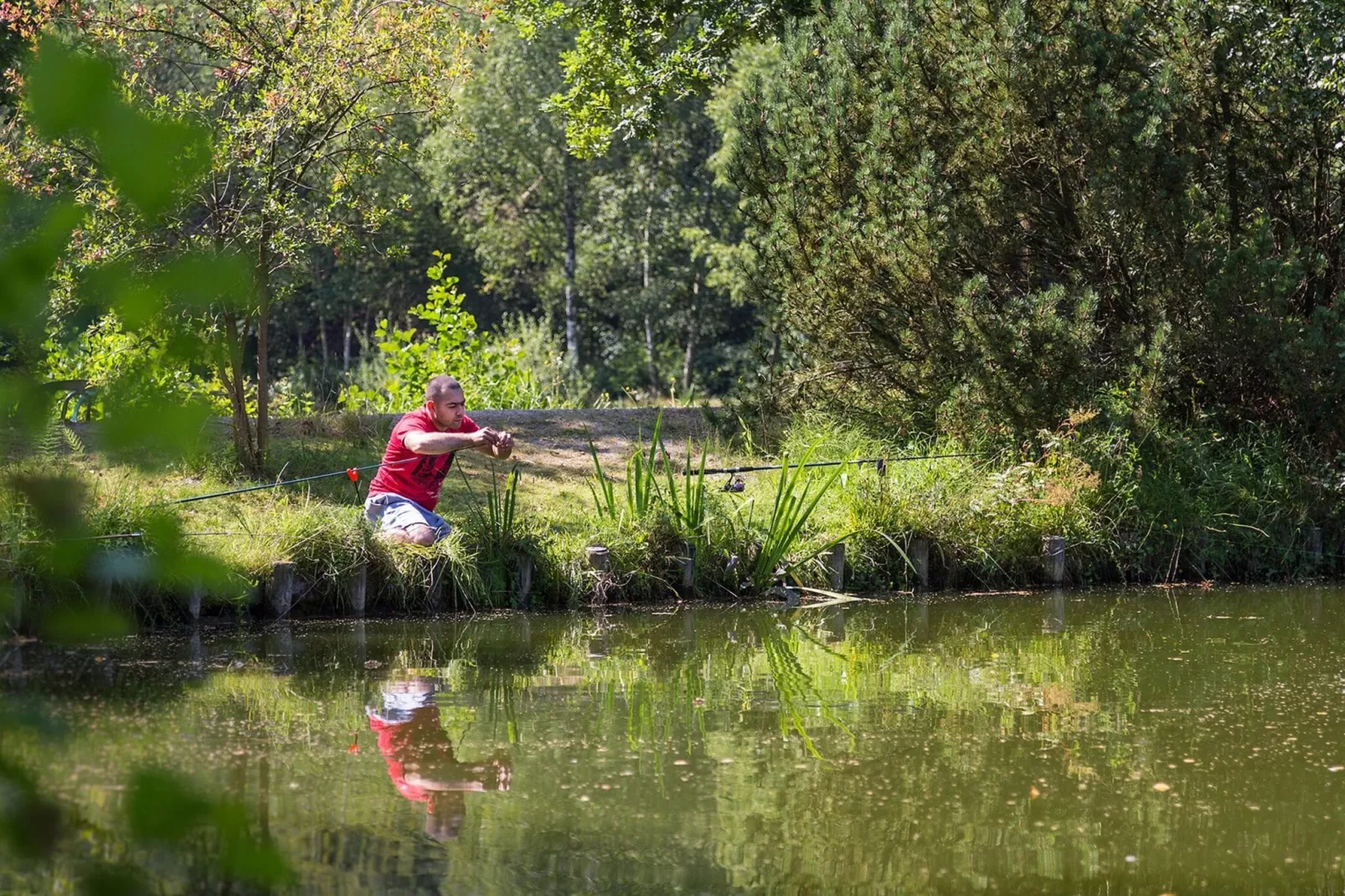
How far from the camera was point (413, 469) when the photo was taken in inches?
329

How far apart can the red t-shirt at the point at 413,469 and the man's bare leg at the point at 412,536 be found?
310mm

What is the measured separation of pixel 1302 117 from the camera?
9.45 metres

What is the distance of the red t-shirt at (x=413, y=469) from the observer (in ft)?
27.3

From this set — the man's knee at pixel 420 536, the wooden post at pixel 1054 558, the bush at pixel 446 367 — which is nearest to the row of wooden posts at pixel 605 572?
the wooden post at pixel 1054 558

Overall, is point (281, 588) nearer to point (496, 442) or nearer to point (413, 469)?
point (413, 469)

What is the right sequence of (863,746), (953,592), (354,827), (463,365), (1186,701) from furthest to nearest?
1. (463,365)
2. (953,592)
3. (1186,701)
4. (863,746)
5. (354,827)

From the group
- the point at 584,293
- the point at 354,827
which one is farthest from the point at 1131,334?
the point at 584,293

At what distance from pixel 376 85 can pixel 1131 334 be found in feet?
16.3

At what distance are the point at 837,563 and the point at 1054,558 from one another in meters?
1.40

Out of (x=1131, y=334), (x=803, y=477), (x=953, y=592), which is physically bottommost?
(x=953, y=592)

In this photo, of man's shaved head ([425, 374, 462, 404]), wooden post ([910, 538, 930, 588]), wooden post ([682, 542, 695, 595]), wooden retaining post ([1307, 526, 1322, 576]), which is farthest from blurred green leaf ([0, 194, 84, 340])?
wooden retaining post ([1307, 526, 1322, 576])

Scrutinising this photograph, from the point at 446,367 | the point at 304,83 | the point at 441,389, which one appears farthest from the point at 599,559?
the point at 446,367

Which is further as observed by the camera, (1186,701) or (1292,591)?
(1292,591)

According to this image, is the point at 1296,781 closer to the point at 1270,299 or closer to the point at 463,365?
the point at 1270,299
